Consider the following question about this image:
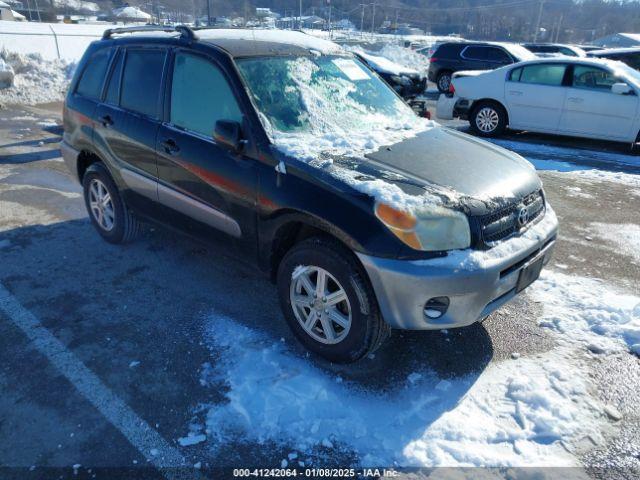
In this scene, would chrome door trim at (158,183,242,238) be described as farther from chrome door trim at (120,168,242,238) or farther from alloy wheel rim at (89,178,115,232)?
alloy wheel rim at (89,178,115,232)

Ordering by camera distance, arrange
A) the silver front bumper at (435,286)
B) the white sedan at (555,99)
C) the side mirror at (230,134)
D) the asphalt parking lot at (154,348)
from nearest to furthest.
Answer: the asphalt parking lot at (154,348), the silver front bumper at (435,286), the side mirror at (230,134), the white sedan at (555,99)

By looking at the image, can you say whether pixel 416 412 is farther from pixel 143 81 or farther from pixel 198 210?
pixel 143 81

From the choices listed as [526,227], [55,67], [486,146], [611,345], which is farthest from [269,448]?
[55,67]

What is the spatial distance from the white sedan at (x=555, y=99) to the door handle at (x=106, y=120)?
741cm

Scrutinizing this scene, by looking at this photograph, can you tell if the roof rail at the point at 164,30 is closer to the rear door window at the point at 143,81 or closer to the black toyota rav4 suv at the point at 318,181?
the black toyota rav4 suv at the point at 318,181

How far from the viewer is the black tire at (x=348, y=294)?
9.13ft

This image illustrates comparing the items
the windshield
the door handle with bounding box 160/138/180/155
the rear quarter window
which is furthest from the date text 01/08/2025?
the rear quarter window

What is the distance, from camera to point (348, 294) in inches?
111

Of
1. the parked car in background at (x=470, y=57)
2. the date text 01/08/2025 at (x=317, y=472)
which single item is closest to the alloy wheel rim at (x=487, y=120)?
the parked car in background at (x=470, y=57)

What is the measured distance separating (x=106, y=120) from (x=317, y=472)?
3424 mm

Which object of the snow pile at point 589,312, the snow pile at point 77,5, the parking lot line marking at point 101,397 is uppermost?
the snow pile at point 77,5

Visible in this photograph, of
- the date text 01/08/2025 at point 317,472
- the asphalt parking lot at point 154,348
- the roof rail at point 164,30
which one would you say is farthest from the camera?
the roof rail at point 164,30

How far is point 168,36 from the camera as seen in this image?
13.0 ft

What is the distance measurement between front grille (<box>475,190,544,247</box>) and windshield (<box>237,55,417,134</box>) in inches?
46.8
